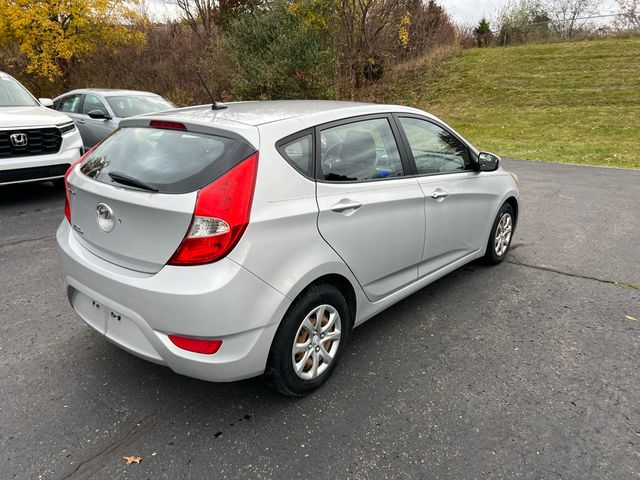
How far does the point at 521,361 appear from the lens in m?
3.04

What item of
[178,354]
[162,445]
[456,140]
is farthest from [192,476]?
[456,140]

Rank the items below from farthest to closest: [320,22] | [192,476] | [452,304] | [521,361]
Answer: [320,22] < [452,304] < [521,361] < [192,476]

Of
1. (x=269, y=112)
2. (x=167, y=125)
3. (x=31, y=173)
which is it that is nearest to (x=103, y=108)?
(x=31, y=173)

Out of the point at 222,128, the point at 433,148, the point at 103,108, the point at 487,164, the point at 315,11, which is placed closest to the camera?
the point at 222,128

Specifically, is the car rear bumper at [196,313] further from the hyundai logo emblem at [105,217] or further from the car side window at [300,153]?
the car side window at [300,153]

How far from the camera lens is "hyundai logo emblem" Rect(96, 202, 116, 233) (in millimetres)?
2443

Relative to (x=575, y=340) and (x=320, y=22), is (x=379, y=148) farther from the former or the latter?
(x=320, y=22)

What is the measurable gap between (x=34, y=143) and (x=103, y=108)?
2416 mm

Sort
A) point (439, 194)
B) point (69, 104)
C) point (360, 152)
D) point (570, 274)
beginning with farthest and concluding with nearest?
point (69, 104) < point (570, 274) < point (439, 194) < point (360, 152)

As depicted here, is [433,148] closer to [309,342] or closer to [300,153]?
[300,153]

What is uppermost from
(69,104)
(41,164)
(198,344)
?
(69,104)

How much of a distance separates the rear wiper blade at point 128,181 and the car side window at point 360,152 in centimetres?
92

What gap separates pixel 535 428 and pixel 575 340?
111 cm

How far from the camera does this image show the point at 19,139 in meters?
6.27
